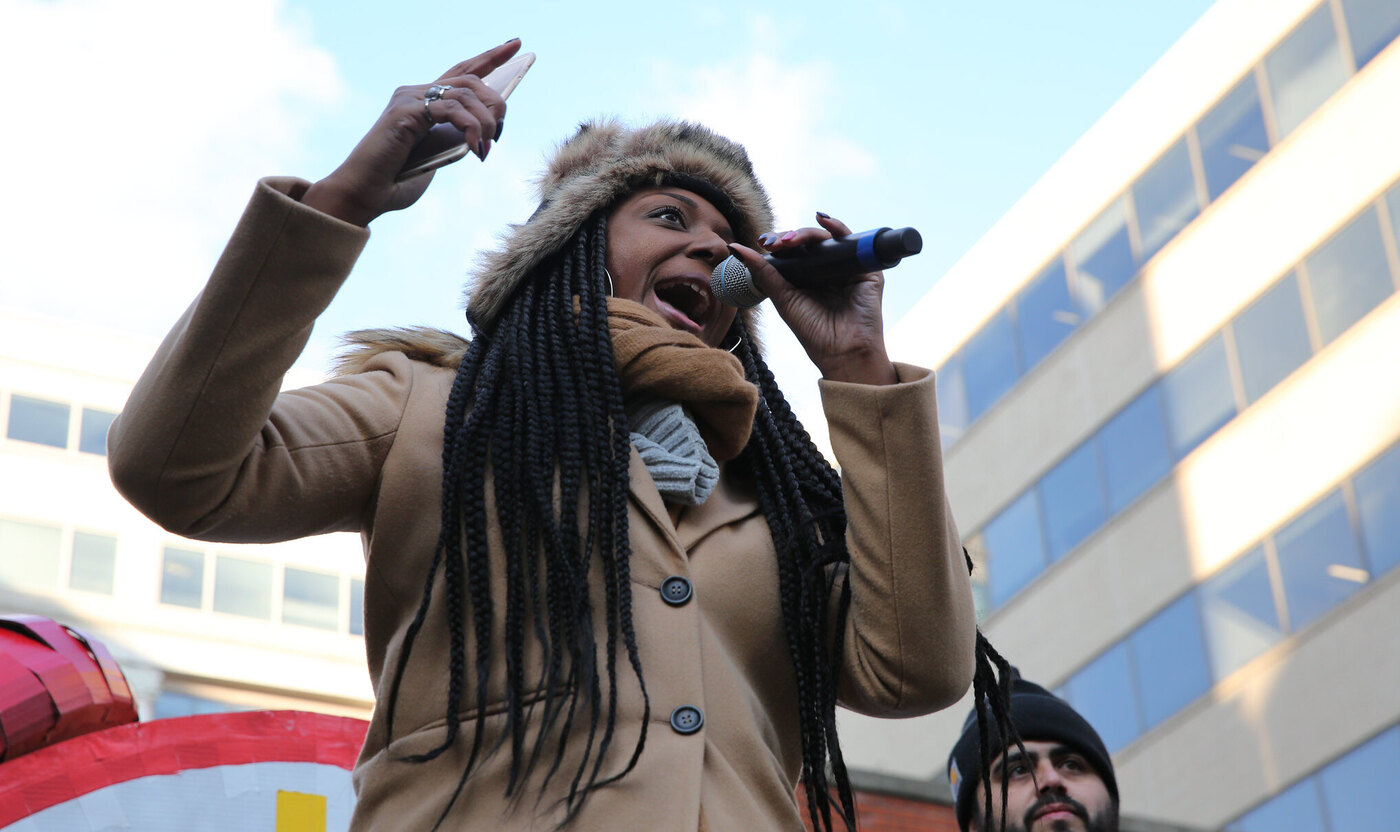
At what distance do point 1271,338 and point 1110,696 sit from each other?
5432mm

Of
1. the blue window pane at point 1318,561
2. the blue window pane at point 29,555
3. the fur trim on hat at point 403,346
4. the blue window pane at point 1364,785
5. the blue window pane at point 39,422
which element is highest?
the fur trim on hat at point 403,346

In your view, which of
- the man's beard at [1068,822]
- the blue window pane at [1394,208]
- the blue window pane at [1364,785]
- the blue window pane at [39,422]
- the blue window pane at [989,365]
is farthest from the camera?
the blue window pane at [39,422]

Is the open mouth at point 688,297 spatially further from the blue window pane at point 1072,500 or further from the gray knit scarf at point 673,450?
the blue window pane at point 1072,500

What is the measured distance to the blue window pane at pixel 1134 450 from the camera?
24609 millimetres

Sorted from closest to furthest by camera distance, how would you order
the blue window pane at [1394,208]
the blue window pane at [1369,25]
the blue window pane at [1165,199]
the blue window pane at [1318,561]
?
the blue window pane at [1318,561], the blue window pane at [1394,208], the blue window pane at [1369,25], the blue window pane at [1165,199]

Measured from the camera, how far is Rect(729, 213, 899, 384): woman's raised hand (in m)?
2.71

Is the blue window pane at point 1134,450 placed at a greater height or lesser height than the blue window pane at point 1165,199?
lesser

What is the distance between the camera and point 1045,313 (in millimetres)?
27281

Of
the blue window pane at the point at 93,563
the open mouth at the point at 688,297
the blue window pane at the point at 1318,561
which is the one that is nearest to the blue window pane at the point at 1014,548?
the blue window pane at the point at 1318,561

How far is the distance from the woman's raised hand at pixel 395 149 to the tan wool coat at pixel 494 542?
5 centimetres

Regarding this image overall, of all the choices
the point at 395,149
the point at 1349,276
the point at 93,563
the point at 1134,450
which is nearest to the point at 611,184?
the point at 395,149

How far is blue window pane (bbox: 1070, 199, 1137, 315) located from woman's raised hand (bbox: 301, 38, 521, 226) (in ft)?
79.5

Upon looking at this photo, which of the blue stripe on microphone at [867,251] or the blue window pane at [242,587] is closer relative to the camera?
the blue stripe on microphone at [867,251]

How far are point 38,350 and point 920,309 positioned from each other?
20.3m
